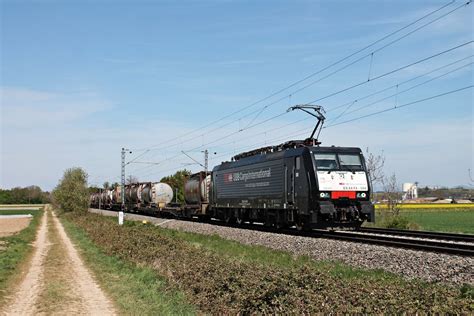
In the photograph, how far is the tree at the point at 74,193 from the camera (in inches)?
2566

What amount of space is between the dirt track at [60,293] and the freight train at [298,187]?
9873 mm

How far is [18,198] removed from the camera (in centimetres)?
17438

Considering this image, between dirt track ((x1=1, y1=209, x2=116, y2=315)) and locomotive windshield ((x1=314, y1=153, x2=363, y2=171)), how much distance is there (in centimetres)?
1066

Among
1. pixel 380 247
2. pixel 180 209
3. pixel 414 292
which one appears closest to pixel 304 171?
pixel 380 247

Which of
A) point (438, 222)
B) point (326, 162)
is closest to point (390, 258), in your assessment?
point (326, 162)

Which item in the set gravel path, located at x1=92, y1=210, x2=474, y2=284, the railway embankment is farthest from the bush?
the railway embankment

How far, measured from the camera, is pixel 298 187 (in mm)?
23781

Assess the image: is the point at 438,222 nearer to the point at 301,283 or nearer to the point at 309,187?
the point at 309,187

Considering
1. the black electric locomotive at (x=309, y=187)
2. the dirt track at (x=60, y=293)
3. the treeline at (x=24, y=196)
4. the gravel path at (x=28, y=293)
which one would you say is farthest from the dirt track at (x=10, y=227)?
the treeline at (x=24, y=196)

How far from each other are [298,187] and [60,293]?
1337 cm

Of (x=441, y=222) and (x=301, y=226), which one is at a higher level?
(x=301, y=226)

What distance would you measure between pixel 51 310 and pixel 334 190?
47.2 feet

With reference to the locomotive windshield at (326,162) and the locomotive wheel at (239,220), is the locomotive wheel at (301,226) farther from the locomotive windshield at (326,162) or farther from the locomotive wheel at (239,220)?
the locomotive wheel at (239,220)

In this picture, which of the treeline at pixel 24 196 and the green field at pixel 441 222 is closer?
the green field at pixel 441 222
